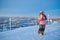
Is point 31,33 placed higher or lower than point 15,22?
lower

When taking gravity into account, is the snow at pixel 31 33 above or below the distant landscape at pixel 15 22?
below

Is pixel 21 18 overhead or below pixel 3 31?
overhead

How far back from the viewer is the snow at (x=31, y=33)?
1.64m

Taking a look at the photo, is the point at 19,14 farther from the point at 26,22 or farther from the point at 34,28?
the point at 34,28

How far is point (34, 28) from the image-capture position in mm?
1734

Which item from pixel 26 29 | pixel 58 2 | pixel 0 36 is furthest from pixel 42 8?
pixel 0 36

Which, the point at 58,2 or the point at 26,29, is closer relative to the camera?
the point at 26,29

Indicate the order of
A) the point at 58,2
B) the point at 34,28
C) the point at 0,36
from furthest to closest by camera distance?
1. the point at 58,2
2. the point at 34,28
3. the point at 0,36

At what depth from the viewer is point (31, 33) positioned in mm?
1719

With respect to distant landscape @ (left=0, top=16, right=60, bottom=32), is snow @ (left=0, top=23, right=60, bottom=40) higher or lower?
lower

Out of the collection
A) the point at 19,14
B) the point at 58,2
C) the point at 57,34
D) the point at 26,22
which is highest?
the point at 58,2

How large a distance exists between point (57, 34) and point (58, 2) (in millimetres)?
505

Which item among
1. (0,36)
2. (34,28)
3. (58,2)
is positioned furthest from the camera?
(58,2)

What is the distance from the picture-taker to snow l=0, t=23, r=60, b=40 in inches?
64.5
